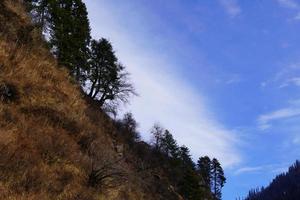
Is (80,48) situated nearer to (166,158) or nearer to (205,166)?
(166,158)

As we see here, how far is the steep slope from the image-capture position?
1033 cm

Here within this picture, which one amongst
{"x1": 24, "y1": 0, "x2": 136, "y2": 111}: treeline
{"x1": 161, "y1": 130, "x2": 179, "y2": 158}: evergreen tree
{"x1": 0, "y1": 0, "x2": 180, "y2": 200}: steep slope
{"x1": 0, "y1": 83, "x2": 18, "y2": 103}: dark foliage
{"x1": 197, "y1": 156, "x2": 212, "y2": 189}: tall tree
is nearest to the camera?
{"x1": 0, "y1": 0, "x2": 180, "y2": 200}: steep slope

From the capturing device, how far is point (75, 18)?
43.1 meters

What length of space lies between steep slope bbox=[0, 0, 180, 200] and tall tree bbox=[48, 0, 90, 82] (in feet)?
58.5

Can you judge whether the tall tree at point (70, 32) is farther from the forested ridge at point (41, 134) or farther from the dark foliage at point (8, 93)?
the dark foliage at point (8, 93)

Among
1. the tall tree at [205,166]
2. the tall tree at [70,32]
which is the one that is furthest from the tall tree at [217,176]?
the tall tree at [70,32]

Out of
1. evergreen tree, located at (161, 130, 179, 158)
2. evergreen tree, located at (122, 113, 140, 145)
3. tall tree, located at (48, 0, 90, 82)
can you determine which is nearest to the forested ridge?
tall tree, located at (48, 0, 90, 82)

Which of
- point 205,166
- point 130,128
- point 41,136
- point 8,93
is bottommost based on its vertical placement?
point 41,136

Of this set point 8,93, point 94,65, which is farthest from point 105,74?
point 8,93

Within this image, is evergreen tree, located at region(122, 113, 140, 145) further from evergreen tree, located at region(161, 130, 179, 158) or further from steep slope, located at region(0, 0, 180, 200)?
steep slope, located at region(0, 0, 180, 200)

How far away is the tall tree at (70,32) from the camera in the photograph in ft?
128

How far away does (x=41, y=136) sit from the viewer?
41.9 feet

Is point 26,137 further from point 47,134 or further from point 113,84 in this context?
point 113,84

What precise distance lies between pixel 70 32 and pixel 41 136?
30.2 m
